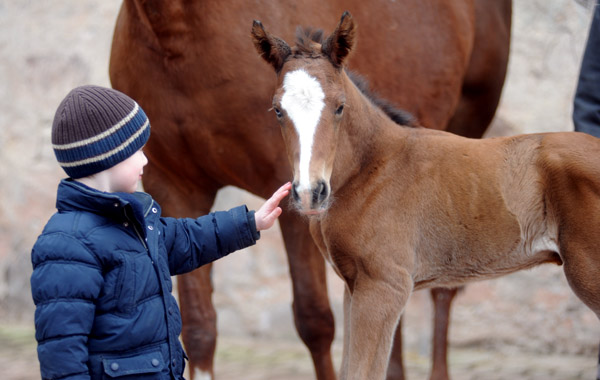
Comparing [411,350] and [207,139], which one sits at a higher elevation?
[207,139]

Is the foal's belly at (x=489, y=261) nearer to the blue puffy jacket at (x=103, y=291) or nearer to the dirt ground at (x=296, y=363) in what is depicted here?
the blue puffy jacket at (x=103, y=291)

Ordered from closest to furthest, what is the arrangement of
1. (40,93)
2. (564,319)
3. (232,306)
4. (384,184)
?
(384,184) < (564,319) < (232,306) < (40,93)

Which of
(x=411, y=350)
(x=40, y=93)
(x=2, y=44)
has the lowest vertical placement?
(x=411, y=350)

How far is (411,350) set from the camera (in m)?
4.73

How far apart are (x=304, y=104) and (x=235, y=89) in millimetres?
794

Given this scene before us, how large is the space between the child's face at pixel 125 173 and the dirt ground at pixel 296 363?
7.79 feet

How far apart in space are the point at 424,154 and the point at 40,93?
3927mm

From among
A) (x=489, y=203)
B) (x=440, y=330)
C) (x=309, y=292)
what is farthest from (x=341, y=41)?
(x=440, y=330)

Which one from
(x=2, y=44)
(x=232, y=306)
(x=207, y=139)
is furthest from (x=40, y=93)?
(x=207, y=139)

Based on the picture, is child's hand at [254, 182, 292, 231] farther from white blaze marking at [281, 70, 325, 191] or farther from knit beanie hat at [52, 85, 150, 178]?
knit beanie hat at [52, 85, 150, 178]

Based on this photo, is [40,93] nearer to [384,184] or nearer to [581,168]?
[384,184]

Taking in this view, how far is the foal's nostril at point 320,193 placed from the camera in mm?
1979

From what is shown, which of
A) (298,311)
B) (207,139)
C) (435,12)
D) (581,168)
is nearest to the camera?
(581,168)

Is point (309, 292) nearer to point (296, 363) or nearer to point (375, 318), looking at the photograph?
point (375, 318)
